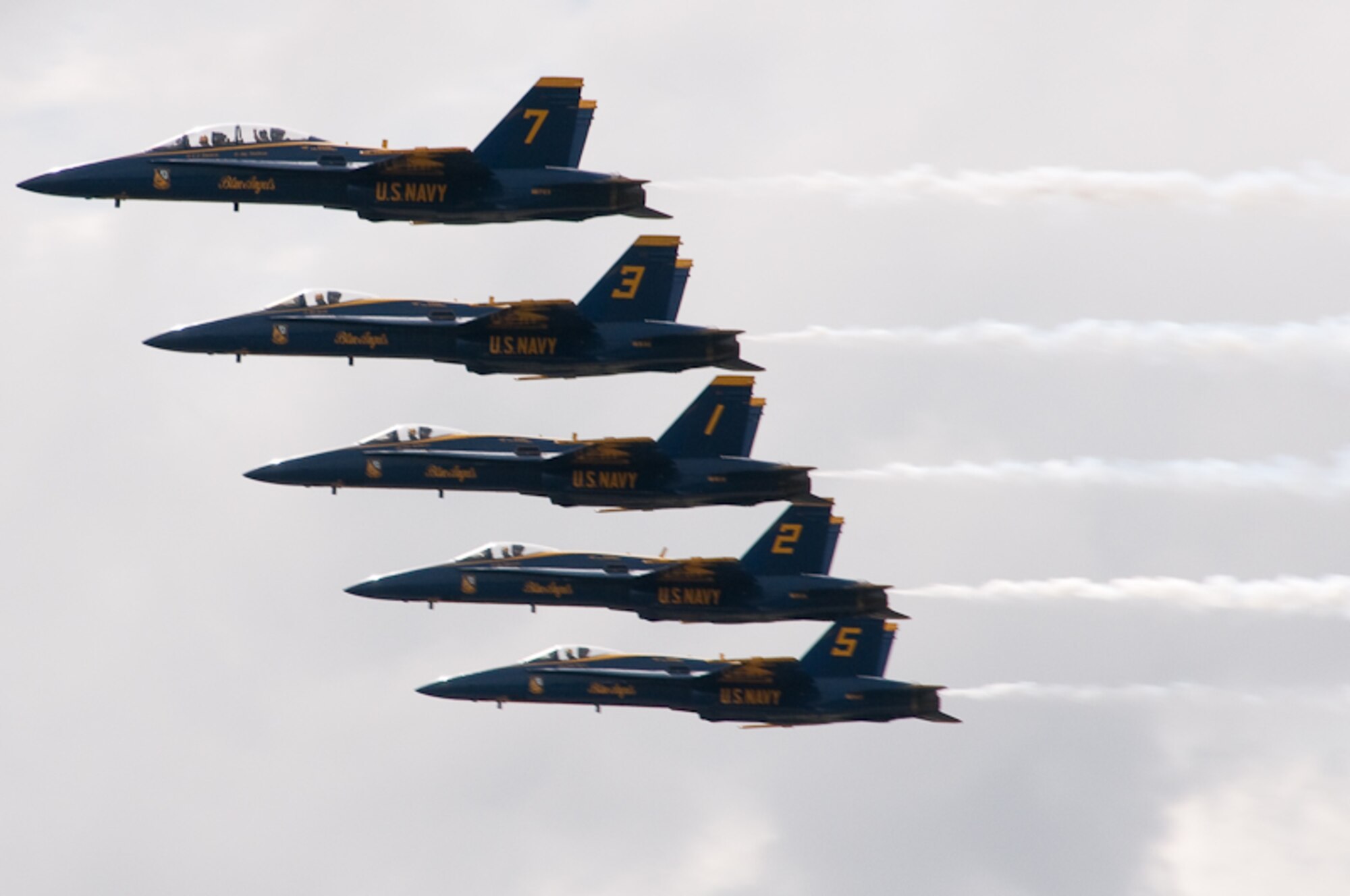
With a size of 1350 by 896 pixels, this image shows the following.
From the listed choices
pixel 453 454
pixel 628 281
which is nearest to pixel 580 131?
pixel 628 281

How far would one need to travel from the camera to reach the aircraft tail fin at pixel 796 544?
342ft

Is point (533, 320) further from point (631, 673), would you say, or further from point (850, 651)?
point (850, 651)

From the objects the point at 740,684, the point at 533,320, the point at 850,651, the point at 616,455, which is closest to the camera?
the point at 533,320

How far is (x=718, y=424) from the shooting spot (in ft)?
328

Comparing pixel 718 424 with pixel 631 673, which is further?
pixel 631 673

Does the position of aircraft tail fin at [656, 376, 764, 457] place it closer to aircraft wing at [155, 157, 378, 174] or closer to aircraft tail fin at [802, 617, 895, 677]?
aircraft tail fin at [802, 617, 895, 677]

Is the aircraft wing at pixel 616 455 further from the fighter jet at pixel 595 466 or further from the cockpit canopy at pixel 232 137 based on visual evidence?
the cockpit canopy at pixel 232 137

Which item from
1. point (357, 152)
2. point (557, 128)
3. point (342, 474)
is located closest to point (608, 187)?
point (557, 128)

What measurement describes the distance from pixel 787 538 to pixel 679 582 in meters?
4.87

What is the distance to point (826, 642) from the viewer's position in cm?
10644

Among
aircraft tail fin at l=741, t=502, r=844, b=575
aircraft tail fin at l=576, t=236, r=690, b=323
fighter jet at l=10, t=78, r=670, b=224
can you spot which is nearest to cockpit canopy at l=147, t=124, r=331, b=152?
fighter jet at l=10, t=78, r=670, b=224

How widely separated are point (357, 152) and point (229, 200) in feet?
15.9

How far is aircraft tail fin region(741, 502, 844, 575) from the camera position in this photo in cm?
10412

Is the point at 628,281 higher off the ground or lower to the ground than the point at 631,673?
higher
